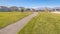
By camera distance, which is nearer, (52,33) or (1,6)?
(52,33)

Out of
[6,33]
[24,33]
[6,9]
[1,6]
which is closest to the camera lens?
[6,33]

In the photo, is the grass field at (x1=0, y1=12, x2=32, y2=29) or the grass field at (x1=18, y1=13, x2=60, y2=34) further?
the grass field at (x1=0, y1=12, x2=32, y2=29)

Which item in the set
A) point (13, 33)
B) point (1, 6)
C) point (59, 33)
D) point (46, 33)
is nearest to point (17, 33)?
point (13, 33)

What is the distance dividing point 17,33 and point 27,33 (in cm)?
37

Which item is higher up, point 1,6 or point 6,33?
point 1,6

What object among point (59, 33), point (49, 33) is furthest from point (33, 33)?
point (59, 33)

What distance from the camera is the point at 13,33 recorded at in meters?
4.35

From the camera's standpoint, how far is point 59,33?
15.4 feet

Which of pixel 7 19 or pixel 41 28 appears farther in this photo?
pixel 7 19

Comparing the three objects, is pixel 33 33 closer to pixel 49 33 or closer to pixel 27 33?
pixel 27 33

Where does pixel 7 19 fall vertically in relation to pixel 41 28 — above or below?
below

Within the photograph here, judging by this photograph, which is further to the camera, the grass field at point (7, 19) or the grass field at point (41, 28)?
the grass field at point (7, 19)

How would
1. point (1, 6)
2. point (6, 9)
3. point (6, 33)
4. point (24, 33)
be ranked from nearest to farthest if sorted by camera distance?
1. point (6, 33)
2. point (24, 33)
3. point (1, 6)
4. point (6, 9)

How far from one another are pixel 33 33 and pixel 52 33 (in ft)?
2.03
